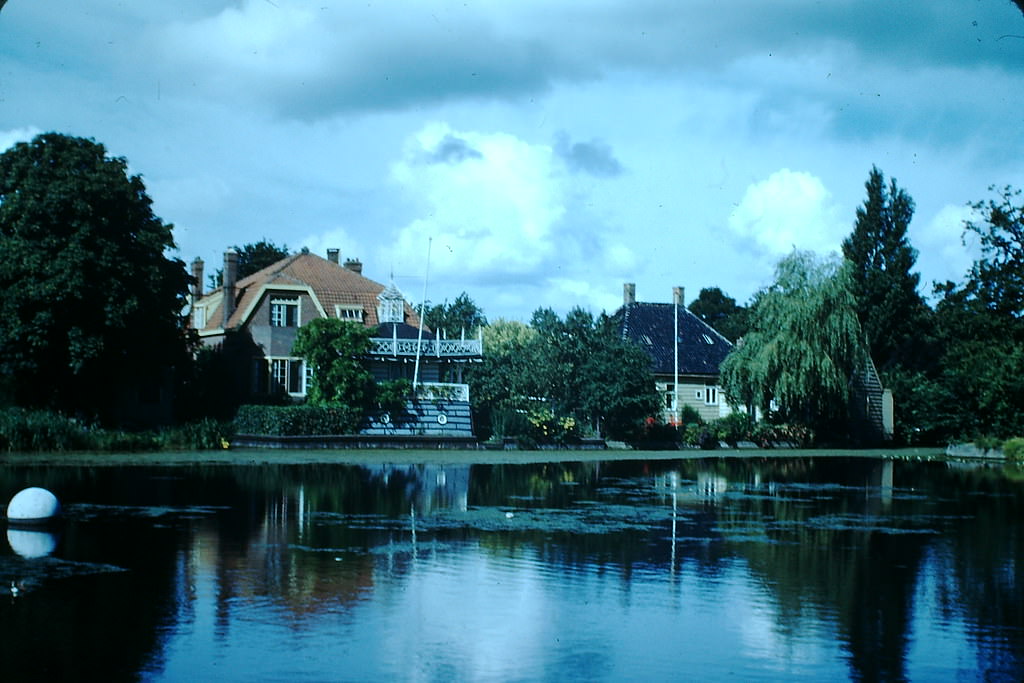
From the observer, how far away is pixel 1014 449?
1988 inches

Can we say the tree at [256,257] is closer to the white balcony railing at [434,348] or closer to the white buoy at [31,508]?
the white balcony railing at [434,348]

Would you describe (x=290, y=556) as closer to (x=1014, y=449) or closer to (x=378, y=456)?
(x=378, y=456)

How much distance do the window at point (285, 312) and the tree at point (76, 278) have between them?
965 centimetres

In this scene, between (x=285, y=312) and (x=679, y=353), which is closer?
(x=285, y=312)

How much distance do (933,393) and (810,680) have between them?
187 feet

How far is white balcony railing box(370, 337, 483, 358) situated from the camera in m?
56.5

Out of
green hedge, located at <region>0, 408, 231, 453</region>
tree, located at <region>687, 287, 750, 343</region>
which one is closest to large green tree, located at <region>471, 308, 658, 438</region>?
green hedge, located at <region>0, 408, 231, 453</region>

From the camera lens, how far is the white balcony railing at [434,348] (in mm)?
56531

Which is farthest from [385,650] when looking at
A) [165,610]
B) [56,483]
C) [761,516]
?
[56,483]

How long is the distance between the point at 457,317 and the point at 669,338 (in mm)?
23899

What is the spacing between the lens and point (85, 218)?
4675 cm

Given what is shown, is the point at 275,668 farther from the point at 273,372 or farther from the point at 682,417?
the point at 682,417

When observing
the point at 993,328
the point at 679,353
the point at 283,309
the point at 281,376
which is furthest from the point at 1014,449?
the point at 283,309

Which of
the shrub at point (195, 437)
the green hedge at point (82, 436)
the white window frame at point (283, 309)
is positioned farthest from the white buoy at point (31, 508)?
the white window frame at point (283, 309)
